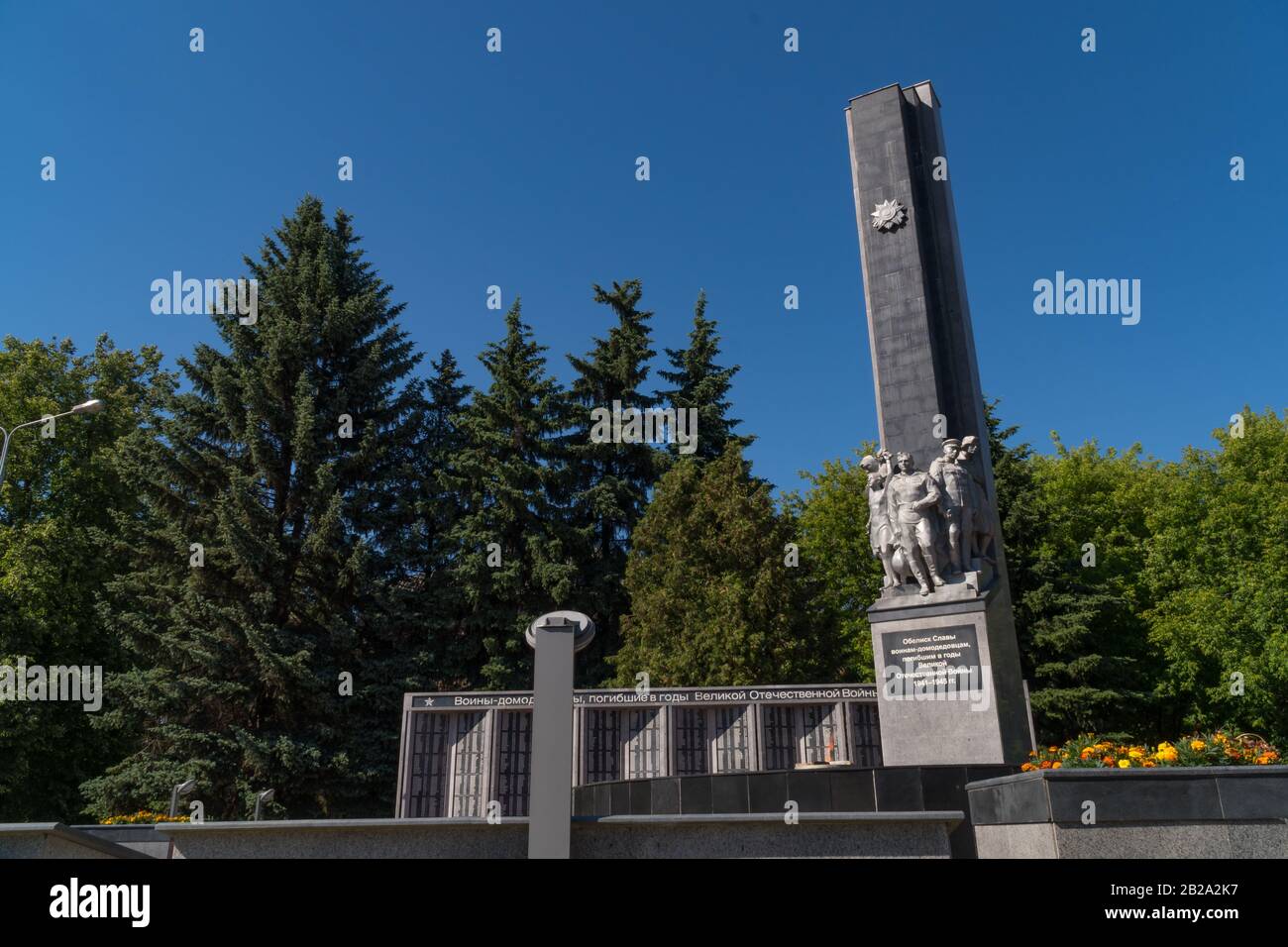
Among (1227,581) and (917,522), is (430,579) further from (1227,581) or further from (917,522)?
(1227,581)

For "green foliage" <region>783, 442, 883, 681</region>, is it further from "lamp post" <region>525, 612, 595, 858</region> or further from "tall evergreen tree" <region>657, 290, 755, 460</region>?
"lamp post" <region>525, 612, 595, 858</region>

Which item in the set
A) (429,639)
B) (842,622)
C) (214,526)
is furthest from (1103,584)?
(214,526)

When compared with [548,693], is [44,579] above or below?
above

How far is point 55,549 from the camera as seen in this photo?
25.1m

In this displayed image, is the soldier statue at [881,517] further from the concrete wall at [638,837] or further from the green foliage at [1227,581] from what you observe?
the green foliage at [1227,581]

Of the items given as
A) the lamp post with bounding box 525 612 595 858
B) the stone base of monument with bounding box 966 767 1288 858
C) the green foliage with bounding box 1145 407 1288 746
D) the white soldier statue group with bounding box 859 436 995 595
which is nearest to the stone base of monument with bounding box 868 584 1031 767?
the white soldier statue group with bounding box 859 436 995 595

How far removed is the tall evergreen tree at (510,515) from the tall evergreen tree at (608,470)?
2.21ft

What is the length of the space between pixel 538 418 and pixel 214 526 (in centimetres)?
930

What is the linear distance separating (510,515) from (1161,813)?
2100cm

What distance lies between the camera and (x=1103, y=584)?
1042 inches

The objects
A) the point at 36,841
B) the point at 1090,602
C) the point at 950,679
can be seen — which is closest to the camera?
the point at 36,841

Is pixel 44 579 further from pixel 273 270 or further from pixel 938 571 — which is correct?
pixel 938 571

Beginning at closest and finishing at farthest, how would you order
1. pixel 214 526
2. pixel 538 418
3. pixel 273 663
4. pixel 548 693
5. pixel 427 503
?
pixel 548 693, pixel 273 663, pixel 214 526, pixel 427 503, pixel 538 418

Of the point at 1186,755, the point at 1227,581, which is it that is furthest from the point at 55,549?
the point at 1227,581
